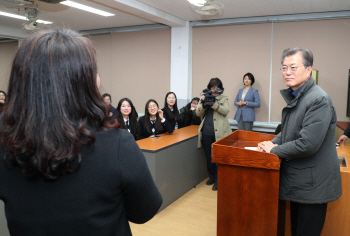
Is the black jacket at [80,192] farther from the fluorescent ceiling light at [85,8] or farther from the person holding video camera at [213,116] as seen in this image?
the fluorescent ceiling light at [85,8]

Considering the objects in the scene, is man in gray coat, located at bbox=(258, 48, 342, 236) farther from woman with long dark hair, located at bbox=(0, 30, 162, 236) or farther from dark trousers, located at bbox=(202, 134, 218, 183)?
dark trousers, located at bbox=(202, 134, 218, 183)

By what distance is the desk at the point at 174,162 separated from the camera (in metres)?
3.16

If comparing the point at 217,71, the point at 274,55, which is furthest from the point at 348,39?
the point at 217,71

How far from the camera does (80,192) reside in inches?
28.9

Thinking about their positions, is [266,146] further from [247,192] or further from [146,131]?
[146,131]

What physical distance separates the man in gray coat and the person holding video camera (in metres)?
2.06

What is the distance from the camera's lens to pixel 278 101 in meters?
5.67

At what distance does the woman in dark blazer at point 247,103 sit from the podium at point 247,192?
11.5 feet

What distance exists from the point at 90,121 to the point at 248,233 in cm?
165

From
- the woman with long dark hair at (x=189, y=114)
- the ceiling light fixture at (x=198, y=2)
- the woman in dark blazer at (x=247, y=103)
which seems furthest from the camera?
the woman in dark blazer at (x=247, y=103)

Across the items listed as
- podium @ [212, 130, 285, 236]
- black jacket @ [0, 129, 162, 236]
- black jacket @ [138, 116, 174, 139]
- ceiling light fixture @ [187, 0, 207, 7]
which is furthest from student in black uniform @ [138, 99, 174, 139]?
black jacket @ [0, 129, 162, 236]

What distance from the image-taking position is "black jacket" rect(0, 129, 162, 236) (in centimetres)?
73

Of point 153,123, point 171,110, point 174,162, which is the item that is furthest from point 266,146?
point 171,110

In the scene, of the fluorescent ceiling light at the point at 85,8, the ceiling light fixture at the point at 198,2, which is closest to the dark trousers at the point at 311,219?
the ceiling light fixture at the point at 198,2
